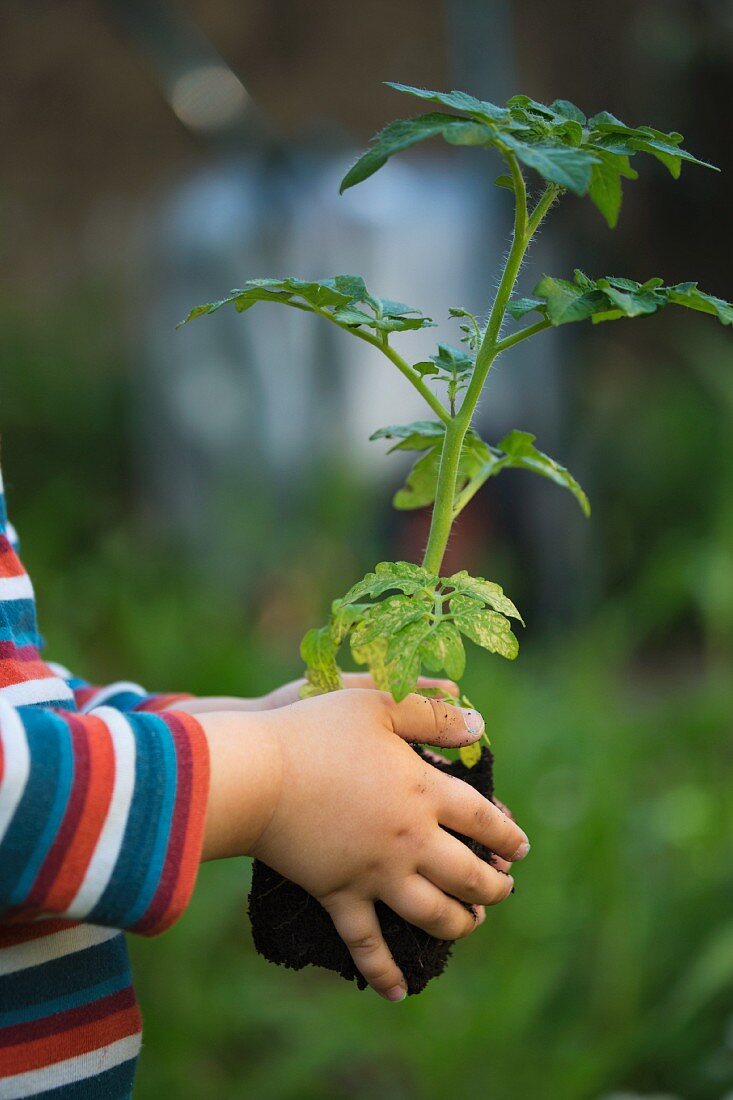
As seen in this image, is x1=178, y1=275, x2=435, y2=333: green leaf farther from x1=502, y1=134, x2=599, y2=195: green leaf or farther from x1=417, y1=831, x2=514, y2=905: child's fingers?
x1=417, y1=831, x2=514, y2=905: child's fingers

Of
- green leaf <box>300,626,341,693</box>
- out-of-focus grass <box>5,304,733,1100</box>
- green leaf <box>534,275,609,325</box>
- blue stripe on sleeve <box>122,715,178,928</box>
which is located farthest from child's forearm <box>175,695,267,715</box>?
out-of-focus grass <box>5,304,733,1100</box>

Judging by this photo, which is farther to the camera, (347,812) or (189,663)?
(189,663)

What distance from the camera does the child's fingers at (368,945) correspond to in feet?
2.22

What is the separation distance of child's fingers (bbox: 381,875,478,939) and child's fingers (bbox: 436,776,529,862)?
37 millimetres

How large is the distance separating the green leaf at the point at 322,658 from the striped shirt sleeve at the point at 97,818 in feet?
0.40

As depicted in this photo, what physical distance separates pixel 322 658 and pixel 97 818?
0.60ft

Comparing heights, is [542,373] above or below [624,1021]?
above

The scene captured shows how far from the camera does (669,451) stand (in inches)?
135

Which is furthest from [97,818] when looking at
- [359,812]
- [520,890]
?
[520,890]

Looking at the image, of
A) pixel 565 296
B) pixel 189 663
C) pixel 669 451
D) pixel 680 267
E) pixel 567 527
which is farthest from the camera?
pixel 680 267

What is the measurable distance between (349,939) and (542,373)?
8.07ft

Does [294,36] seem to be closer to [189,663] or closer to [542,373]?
[542,373]

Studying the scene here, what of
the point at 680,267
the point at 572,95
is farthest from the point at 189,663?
the point at 572,95

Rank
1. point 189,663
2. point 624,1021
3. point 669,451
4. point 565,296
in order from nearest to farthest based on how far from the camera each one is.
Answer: point 565,296 → point 624,1021 → point 189,663 → point 669,451
